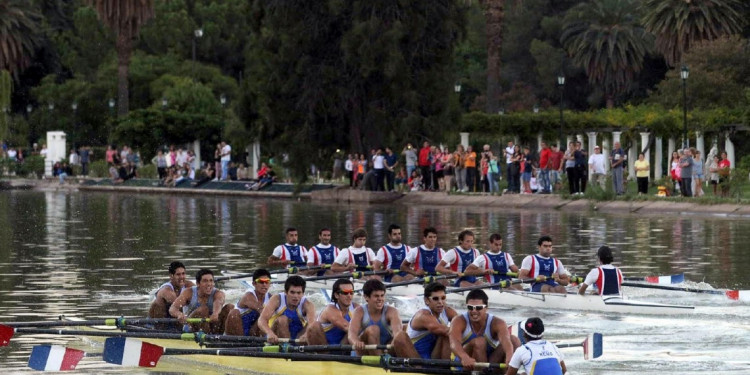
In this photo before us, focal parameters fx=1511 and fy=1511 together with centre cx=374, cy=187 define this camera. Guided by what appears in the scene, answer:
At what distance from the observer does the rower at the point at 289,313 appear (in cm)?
1856

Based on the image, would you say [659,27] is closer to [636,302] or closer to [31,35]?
[31,35]

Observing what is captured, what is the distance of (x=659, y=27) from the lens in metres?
72.0

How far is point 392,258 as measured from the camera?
26.0 metres

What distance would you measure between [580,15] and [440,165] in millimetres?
36061

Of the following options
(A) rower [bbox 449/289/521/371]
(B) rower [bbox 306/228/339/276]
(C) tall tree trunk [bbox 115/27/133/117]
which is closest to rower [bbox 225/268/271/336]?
(A) rower [bbox 449/289/521/371]

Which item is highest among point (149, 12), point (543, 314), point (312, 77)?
point (149, 12)

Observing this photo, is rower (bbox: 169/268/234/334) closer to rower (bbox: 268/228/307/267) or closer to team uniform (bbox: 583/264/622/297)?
team uniform (bbox: 583/264/622/297)

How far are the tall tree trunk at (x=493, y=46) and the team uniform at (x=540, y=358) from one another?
161ft

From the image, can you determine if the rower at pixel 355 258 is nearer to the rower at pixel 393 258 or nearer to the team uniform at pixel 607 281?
the rower at pixel 393 258

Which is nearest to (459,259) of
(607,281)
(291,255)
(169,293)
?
(607,281)

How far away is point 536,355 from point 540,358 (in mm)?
54

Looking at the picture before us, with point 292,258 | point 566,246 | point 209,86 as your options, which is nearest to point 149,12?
point 209,86

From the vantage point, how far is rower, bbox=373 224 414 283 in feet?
84.8

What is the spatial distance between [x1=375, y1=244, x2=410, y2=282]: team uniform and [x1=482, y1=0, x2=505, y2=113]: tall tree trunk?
38.1 meters
